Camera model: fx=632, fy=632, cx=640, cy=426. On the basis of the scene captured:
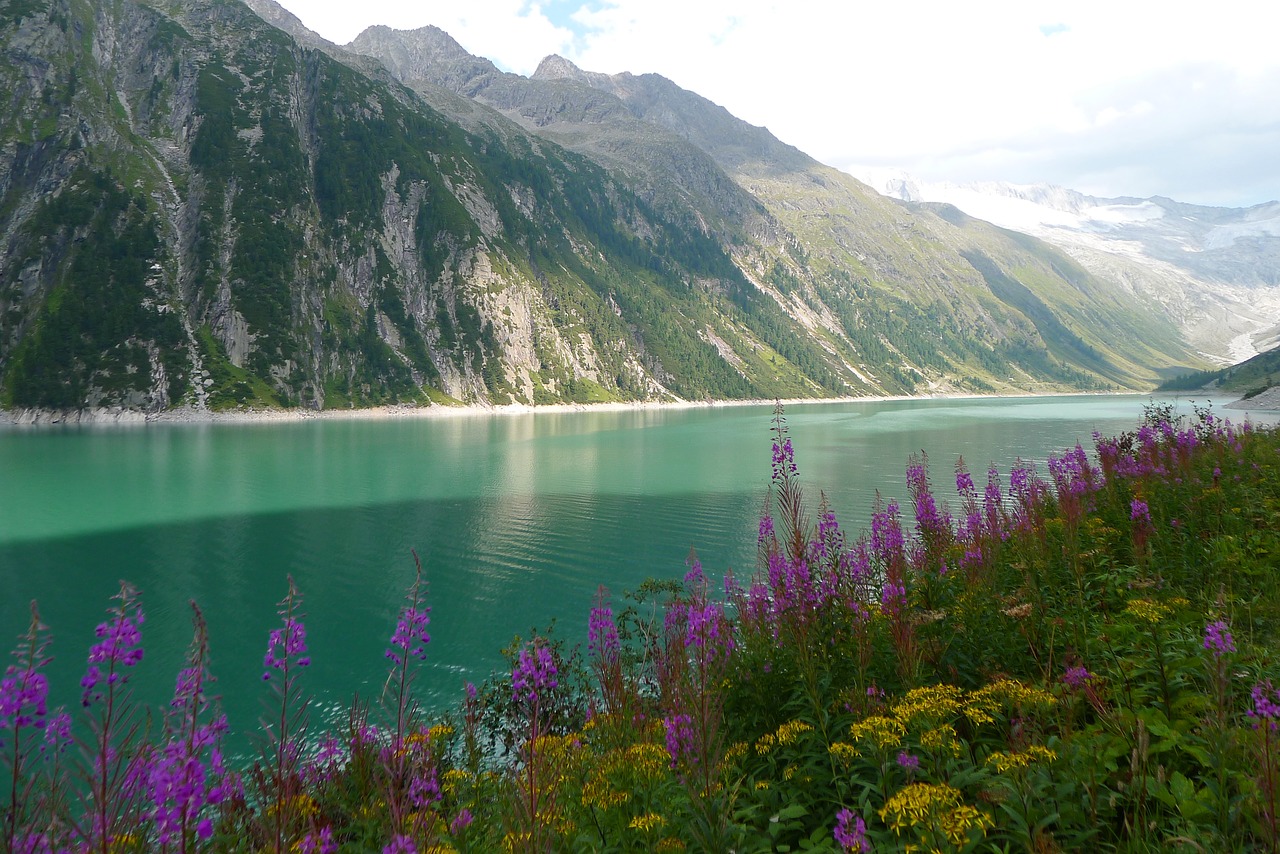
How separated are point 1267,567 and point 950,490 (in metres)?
36.3

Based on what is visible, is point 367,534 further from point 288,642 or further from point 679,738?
point 679,738

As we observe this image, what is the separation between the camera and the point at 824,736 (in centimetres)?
516

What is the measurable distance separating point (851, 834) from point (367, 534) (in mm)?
36884

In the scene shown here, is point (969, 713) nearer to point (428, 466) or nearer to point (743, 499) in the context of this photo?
point (743, 499)

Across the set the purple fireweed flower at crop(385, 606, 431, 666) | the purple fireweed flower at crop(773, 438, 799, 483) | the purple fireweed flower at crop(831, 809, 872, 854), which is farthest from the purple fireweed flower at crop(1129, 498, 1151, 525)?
the purple fireweed flower at crop(385, 606, 431, 666)

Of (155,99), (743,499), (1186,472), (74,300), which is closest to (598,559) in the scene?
(743,499)

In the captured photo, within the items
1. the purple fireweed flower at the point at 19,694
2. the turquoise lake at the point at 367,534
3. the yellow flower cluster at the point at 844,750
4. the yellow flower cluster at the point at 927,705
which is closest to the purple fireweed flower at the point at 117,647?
the purple fireweed flower at the point at 19,694

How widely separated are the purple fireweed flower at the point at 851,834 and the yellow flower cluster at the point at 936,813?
0.48 feet

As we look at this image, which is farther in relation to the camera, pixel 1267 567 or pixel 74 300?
pixel 74 300

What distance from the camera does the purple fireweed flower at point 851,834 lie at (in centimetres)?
332

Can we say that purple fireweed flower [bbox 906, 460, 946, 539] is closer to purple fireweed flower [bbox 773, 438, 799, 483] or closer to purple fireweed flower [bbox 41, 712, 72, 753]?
purple fireweed flower [bbox 773, 438, 799, 483]

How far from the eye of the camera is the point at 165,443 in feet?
286

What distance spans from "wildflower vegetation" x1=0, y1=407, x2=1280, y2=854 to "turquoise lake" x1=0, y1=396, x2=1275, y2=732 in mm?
12816

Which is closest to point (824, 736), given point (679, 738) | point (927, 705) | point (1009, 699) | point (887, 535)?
point (927, 705)
